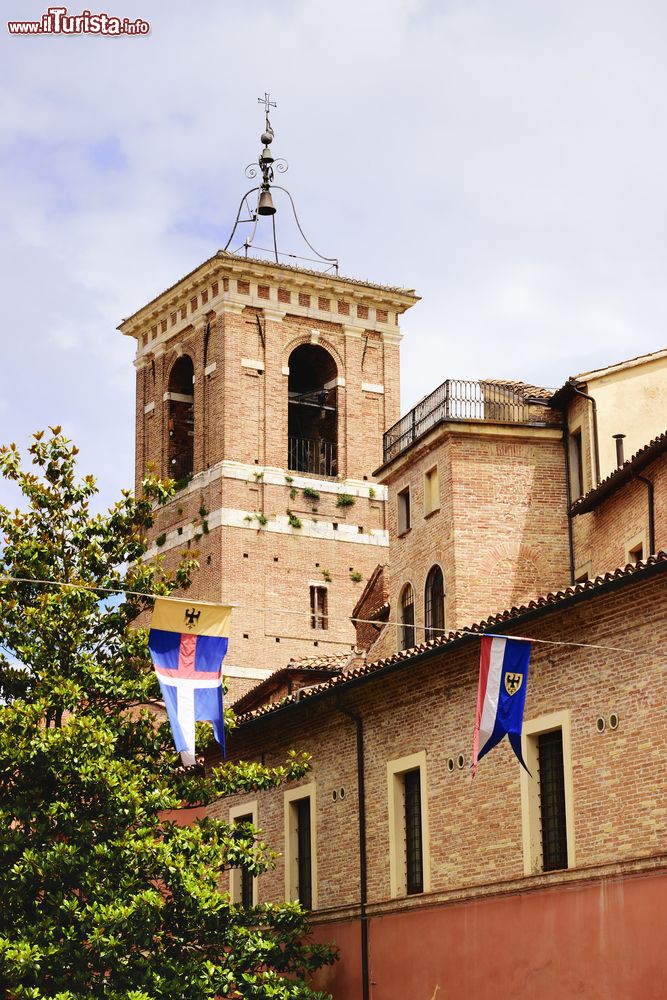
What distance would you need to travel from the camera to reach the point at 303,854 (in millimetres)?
27922

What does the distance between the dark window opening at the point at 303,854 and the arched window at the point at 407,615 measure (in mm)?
6937

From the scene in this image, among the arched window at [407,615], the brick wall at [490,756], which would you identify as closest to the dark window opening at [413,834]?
the brick wall at [490,756]

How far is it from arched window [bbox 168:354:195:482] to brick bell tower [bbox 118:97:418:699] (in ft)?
0.17

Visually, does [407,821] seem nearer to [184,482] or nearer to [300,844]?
[300,844]

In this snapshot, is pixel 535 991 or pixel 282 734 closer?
pixel 535 991

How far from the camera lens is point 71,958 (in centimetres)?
2223

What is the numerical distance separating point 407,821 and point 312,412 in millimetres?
32611

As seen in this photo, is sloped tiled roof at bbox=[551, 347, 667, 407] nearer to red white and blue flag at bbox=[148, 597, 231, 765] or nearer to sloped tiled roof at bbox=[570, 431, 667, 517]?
sloped tiled roof at bbox=[570, 431, 667, 517]

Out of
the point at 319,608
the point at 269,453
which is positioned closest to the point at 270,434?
the point at 269,453

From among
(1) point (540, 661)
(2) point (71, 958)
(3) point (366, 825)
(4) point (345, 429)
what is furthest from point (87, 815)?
(4) point (345, 429)

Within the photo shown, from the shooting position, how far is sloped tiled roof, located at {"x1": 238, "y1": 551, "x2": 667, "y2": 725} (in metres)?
19.9

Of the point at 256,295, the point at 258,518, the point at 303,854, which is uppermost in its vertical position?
the point at 256,295

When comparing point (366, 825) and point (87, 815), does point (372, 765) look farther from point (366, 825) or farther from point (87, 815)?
point (87, 815)

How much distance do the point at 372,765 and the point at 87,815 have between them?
460cm
